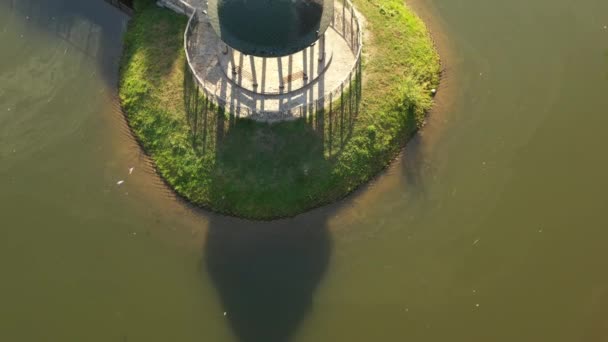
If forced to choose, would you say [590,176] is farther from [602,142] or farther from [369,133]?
[369,133]

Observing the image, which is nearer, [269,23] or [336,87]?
[269,23]

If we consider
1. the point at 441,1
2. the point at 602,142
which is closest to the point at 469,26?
the point at 441,1

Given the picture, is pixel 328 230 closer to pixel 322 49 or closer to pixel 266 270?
pixel 266 270

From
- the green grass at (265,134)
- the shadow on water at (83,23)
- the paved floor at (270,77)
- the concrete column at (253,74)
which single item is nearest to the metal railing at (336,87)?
the paved floor at (270,77)

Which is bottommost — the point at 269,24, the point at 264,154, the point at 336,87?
the point at 264,154

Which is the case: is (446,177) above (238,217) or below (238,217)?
above

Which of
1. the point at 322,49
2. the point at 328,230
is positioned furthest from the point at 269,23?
the point at 328,230

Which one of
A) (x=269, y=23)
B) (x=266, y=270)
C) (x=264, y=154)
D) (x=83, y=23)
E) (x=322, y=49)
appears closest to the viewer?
(x=269, y=23)

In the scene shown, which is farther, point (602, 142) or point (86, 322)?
point (602, 142)
